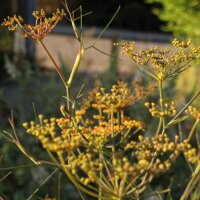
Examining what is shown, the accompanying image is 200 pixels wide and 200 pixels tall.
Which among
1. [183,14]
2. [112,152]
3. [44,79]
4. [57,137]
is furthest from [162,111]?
[44,79]

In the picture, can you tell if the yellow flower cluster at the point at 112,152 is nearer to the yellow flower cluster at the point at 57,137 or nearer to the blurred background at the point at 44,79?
the yellow flower cluster at the point at 57,137

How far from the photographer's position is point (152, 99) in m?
5.85

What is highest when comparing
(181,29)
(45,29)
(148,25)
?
(45,29)

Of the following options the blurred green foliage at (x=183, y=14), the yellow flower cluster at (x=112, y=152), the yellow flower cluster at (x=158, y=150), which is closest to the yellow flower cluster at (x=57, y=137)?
the yellow flower cluster at (x=112, y=152)

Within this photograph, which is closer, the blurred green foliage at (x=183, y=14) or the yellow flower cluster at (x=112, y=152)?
the yellow flower cluster at (x=112, y=152)

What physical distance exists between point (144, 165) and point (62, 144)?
0.63ft

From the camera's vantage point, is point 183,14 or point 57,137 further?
point 183,14

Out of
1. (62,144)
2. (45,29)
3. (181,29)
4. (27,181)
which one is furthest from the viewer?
(181,29)

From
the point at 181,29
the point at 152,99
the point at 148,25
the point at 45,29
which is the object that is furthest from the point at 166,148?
the point at 148,25

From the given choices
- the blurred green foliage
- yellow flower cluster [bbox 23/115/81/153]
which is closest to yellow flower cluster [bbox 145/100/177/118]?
yellow flower cluster [bbox 23/115/81/153]

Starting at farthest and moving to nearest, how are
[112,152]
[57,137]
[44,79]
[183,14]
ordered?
[44,79] < [183,14] < [112,152] < [57,137]

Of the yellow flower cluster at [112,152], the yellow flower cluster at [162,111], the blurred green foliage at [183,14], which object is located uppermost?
the yellow flower cluster at [162,111]

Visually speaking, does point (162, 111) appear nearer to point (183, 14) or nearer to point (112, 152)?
point (112, 152)

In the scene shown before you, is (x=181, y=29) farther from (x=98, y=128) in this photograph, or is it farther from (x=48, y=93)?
(x=98, y=128)
